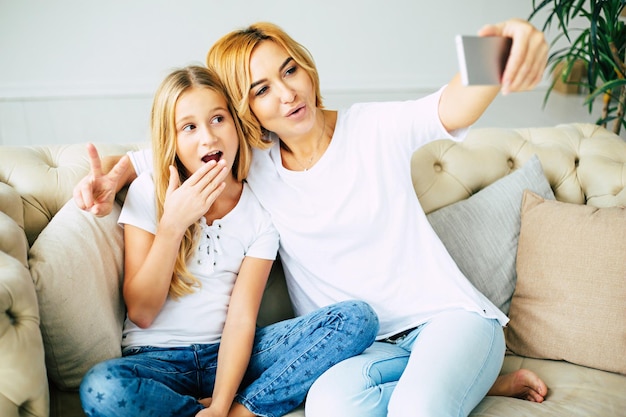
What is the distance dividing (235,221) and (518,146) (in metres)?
0.92

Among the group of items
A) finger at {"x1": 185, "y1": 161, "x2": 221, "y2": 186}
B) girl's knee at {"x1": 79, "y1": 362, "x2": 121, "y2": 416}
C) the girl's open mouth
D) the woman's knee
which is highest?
the girl's open mouth

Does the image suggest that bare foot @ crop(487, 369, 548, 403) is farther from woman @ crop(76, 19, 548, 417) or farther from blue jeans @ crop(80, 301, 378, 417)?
blue jeans @ crop(80, 301, 378, 417)

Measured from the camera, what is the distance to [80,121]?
200cm

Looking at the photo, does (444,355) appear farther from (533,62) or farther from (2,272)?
(2,272)

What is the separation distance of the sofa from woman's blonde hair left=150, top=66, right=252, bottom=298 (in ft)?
0.43

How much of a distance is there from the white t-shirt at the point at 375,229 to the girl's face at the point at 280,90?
0.11m

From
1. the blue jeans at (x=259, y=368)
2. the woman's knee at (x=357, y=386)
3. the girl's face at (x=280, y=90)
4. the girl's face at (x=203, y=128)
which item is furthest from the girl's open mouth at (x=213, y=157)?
the woman's knee at (x=357, y=386)

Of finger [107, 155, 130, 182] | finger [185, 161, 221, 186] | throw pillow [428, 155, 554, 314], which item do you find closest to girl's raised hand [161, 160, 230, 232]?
finger [185, 161, 221, 186]

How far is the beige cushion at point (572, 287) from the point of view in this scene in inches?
55.1

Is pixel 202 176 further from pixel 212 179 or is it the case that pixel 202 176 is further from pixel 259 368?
pixel 259 368

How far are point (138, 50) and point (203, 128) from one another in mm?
881

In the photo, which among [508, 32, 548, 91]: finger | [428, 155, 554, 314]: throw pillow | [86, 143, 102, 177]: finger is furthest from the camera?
[428, 155, 554, 314]: throw pillow

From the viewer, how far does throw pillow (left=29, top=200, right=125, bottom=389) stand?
1.15 meters

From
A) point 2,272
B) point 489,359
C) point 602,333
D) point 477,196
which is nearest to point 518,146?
point 477,196
